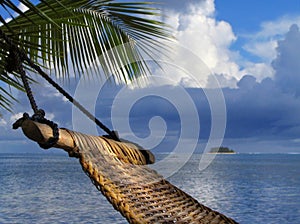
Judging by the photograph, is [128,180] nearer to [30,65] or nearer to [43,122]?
[43,122]

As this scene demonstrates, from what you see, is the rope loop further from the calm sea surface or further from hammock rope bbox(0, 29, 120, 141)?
the calm sea surface

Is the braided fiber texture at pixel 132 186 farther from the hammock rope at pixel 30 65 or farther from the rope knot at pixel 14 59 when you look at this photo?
the rope knot at pixel 14 59

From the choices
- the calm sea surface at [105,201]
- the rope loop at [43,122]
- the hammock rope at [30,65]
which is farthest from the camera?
the calm sea surface at [105,201]

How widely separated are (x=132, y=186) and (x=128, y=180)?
21 mm

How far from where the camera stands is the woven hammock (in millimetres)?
1451

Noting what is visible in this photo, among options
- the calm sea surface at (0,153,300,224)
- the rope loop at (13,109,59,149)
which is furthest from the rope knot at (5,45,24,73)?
the calm sea surface at (0,153,300,224)

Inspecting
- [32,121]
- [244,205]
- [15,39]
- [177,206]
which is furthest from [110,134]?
[244,205]

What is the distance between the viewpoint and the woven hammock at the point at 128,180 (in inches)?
57.1

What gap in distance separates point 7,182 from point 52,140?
2753 centimetres

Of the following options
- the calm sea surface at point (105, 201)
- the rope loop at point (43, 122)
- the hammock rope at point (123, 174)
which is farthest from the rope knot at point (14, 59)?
the calm sea surface at point (105, 201)

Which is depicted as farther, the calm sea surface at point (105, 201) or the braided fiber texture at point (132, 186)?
the calm sea surface at point (105, 201)

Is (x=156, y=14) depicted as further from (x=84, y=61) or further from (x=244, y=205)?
(x=244, y=205)

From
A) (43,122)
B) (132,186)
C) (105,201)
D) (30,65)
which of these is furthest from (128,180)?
(105,201)

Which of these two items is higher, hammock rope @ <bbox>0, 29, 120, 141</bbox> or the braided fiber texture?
hammock rope @ <bbox>0, 29, 120, 141</bbox>
